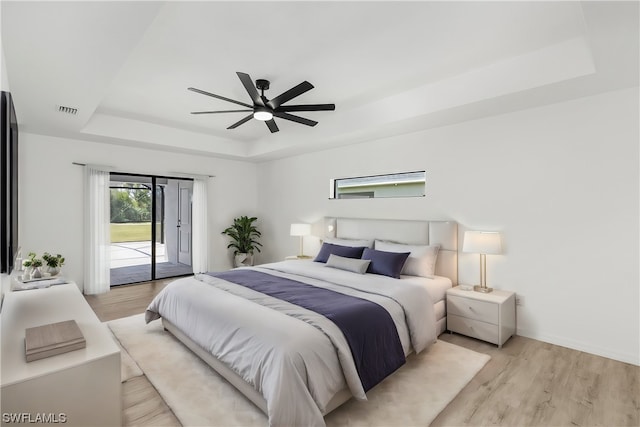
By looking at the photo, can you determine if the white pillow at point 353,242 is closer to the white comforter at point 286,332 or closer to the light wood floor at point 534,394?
the white comforter at point 286,332

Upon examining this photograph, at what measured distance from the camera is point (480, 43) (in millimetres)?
2650

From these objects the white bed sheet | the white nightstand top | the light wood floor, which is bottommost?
the light wood floor

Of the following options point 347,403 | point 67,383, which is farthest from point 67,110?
point 347,403

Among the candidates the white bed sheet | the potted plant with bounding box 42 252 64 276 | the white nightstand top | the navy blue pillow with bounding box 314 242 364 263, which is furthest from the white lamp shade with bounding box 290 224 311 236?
the potted plant with bounding box 42 252 64 276

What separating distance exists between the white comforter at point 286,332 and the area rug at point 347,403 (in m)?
0.19

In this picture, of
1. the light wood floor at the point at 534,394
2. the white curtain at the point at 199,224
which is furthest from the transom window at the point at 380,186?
the white curtain at the point at 199,224

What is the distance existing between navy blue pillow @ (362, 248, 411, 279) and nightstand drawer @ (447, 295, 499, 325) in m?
0.63

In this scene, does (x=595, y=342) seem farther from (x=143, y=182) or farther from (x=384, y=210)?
(x=143, y=182)

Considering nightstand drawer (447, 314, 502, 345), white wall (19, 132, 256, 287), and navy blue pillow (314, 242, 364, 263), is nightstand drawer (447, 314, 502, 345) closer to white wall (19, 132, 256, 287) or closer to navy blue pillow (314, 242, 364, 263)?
navy blue pillow (314, 242, 364, 263)

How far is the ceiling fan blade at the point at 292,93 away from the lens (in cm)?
268

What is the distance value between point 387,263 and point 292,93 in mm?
2164

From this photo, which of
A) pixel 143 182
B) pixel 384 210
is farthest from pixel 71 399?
pixel 143 182

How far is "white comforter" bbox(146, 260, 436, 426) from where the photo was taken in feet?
6.15

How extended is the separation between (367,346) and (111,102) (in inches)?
167
